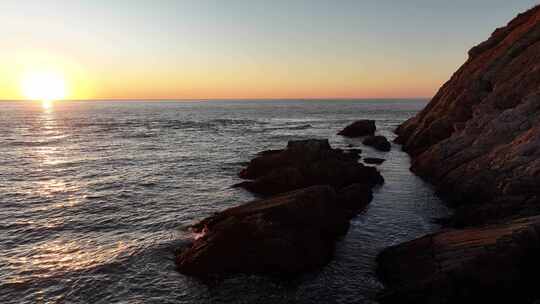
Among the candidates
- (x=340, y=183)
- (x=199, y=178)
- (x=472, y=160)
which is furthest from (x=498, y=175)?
(x=199, y=178)

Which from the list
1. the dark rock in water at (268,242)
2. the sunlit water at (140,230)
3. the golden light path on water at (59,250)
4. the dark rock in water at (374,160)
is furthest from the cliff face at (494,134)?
the golden light path on water at (59,250)

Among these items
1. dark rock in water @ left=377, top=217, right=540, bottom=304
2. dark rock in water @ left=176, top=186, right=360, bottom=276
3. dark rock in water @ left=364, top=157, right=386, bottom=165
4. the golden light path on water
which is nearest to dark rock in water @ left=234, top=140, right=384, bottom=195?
dark rock in water @ left=364, top=157, right=386, bottom=165

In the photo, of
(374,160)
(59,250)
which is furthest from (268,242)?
(374,160)

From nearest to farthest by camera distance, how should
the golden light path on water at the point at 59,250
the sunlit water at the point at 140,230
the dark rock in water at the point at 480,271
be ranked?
1. the dark rock in water at the point at 480,271
2. the sunlit water at the point at 140,230
3. the golden light path on water at the point at 59,250

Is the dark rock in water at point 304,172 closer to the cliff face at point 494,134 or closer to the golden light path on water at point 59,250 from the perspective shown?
the cliff face at point 494,134

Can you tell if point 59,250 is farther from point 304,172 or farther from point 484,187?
point 484,187

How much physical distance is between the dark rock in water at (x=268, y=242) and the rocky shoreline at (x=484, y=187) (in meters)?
4.58

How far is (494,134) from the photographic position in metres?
38.5

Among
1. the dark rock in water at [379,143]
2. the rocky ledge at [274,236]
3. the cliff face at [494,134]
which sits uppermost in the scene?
the cliff face at [494,134]

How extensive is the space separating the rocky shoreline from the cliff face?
3.9 inches

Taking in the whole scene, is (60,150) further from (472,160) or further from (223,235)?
(472,160)

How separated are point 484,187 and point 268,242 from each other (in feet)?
66.5

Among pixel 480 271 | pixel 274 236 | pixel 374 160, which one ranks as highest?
pixel 480 271

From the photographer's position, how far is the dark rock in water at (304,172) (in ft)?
132
